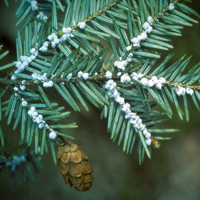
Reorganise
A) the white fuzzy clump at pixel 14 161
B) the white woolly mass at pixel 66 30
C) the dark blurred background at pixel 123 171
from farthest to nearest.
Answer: the dark blurred background at pixel 123 171 < the white fuzzy clump at pixel 14 161 < the white woolly mass at pixel 66 30

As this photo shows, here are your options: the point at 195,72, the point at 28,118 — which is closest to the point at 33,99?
the point at 28,118

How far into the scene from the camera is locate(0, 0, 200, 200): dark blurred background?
2.89 ft

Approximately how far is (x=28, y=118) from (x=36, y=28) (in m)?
0.24

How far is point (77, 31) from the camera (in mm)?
499

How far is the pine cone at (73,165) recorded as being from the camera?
0.51m

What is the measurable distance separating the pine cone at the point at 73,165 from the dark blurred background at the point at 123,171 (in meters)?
0.36

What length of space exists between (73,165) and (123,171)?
0.46 metres

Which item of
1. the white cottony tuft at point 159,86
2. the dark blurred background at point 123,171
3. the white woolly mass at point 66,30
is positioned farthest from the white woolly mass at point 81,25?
the dark blurred background at point 123,171

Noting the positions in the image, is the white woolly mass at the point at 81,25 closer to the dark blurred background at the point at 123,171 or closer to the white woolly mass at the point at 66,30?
the white woolly mass at the point at 66,30

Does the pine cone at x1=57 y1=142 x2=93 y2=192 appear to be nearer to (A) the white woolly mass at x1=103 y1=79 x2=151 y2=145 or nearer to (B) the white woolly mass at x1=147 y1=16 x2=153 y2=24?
(A) the white woolly mass at x1=103 y1=79 x2=151 y2=145

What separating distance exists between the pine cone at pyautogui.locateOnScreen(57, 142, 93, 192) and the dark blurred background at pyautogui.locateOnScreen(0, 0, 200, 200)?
0.36 metres

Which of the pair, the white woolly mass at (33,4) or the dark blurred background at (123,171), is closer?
the white woolly mass at (33,4)

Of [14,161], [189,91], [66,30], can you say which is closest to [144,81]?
[189,91]

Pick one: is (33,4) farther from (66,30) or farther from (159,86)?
(159,86)
